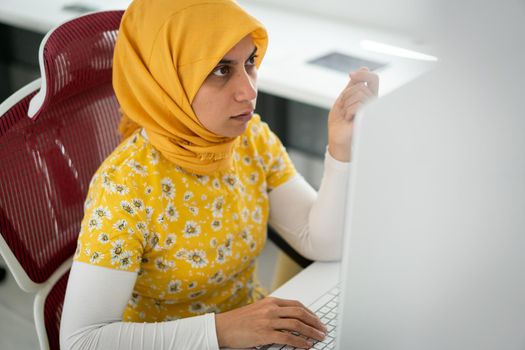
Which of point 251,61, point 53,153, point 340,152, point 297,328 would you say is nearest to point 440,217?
point 297,328

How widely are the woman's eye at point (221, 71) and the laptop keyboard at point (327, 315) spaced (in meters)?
0.41

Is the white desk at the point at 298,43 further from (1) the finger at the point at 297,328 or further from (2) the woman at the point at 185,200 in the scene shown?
(1) the finger at the point at 297,328

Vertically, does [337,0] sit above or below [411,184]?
below

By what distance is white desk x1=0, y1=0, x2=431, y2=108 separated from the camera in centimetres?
169

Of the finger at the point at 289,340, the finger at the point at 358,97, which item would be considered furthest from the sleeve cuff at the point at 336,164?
the finger at the point at 289,340

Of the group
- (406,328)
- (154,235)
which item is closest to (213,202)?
(154,235)

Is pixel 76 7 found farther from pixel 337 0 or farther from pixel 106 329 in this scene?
pixel 106 329

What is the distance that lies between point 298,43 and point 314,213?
92 cm

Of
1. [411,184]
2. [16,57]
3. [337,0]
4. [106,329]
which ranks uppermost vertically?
[411,184]

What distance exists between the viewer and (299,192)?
1326 millimetres

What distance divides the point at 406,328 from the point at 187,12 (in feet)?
2.07

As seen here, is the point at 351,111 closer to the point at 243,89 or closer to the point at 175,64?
the point at 243,89

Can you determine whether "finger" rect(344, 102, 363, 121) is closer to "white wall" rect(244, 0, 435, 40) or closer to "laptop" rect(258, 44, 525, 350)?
"laptop" rect(258, 44, 525, 350)

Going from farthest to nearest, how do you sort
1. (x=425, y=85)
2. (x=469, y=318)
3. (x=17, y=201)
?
(x=17, y=201)
(x=469, y=318)
(x=425, y=85)
